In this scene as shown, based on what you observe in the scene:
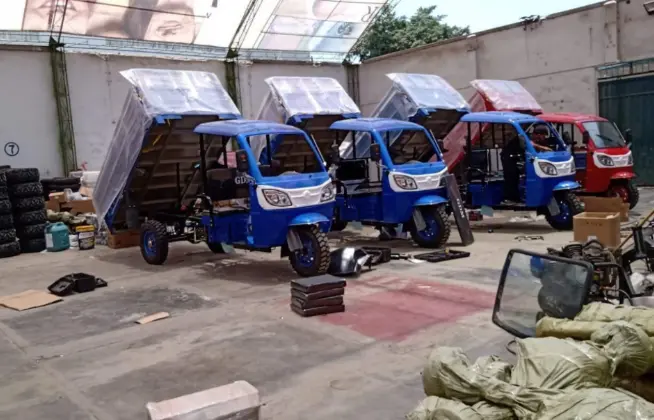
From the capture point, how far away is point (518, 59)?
17.0 meters

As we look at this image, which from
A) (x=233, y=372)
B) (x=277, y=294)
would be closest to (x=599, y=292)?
(x=233, y=372)

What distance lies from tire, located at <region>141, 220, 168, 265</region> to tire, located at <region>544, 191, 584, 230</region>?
6.28 metres

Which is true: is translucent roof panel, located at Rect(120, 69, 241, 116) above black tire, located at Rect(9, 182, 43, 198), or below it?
above

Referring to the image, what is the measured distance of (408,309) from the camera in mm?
5965

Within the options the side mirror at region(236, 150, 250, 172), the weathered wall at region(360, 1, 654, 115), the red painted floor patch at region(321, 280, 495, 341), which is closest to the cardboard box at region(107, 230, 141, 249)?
the side mirror at region(236, 150, 250, 172)

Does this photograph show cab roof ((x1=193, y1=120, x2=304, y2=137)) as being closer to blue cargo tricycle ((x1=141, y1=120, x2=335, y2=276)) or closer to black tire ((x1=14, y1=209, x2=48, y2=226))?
blue cargo tricycle ((x1=141, y1=120, x2=335, y2=276))

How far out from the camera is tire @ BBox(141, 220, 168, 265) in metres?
8.93

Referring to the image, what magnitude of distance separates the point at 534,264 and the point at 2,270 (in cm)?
847

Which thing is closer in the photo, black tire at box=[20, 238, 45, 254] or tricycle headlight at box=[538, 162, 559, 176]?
tricycle headlight at box=[538, 162, 559, 176]

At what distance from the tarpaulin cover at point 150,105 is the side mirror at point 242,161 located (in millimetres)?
1357

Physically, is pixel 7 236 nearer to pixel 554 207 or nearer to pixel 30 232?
pixel 30 232

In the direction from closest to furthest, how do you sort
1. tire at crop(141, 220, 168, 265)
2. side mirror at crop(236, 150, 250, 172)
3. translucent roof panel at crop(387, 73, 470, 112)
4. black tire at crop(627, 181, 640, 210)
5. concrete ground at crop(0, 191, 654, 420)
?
concrete ground at crop(0, 191, 654, 420), side mirror at crop(236, 150, 250, 172), tire at crop(141, 220, 168, 265), translucent roof panel at crop(387, 73, 470, 112), black tire at crop(627, 181, 640, 210)

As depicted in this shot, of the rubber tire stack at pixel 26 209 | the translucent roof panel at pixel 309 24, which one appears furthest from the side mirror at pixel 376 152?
the translucent roof panel at pixel 309 24

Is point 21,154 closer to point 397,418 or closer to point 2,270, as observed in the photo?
point 2,270
